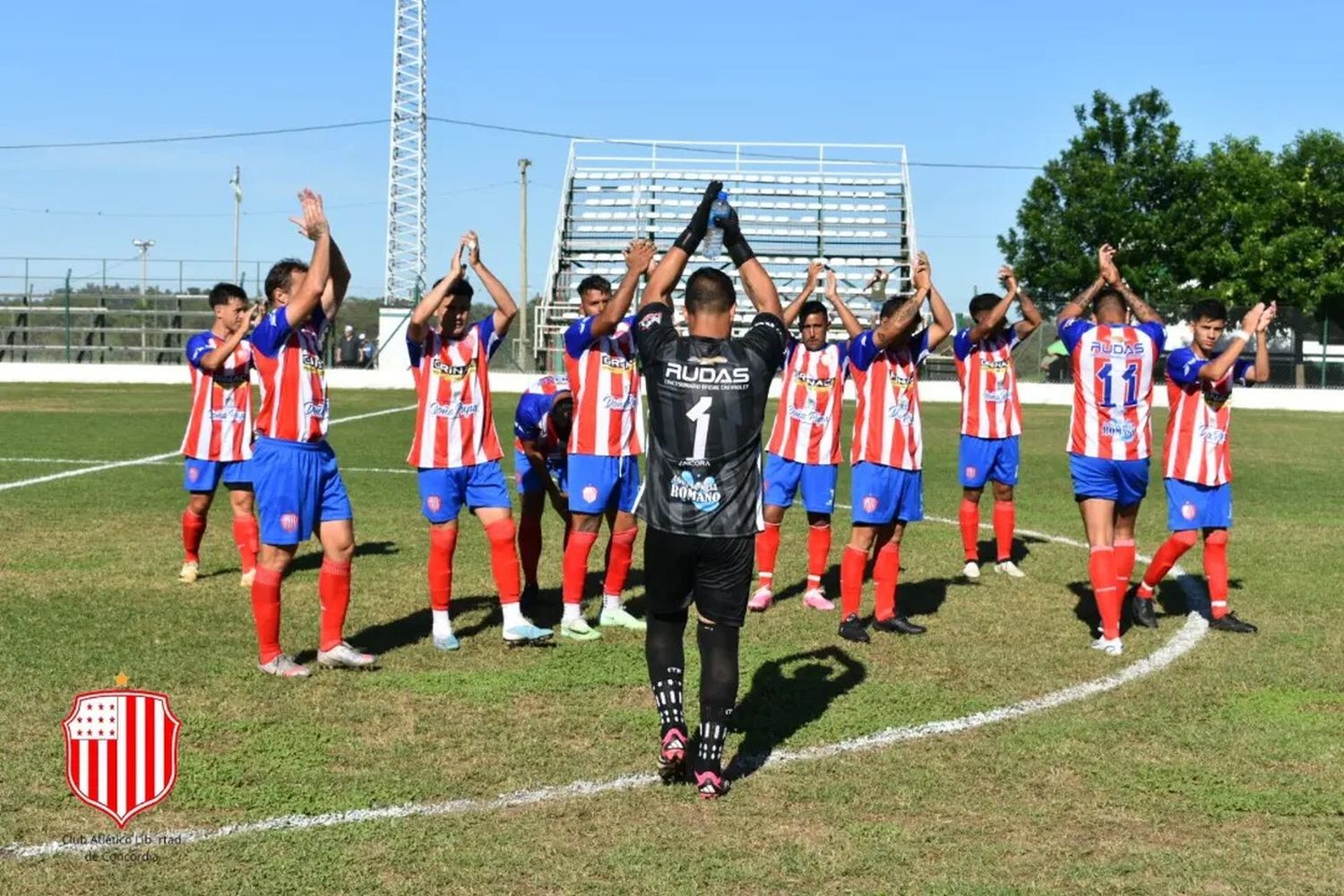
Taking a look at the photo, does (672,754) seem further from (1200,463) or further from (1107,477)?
(1200,463)

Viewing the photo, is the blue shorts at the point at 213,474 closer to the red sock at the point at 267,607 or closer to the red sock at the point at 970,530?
the red sock at the point at 267,607

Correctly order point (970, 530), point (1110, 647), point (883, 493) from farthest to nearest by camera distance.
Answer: point (970, 530) → point (883, 493) → point (1110, 647)

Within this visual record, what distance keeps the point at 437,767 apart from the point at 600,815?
951 mm

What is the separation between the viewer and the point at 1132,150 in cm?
4975

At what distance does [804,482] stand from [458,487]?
9.90 feet

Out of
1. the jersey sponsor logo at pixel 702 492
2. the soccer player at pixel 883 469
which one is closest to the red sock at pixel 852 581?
the soccer player at pixel 883 469

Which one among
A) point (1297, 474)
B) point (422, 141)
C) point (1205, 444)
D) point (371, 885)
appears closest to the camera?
point (371, 885)

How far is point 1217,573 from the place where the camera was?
31.8 feet

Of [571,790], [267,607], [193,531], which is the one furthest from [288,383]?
[193,531]

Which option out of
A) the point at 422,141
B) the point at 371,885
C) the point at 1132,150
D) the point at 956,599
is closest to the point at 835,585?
the point at 956,599

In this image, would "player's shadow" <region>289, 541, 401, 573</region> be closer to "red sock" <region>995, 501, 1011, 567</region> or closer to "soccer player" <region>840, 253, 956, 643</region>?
"soccer player" <region>840, 253, 956, 643</region>

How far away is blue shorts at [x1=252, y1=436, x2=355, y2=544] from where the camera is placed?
7.61 meters

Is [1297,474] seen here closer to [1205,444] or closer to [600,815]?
[1205,444]

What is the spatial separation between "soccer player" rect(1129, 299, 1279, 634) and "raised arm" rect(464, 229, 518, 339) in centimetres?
442
